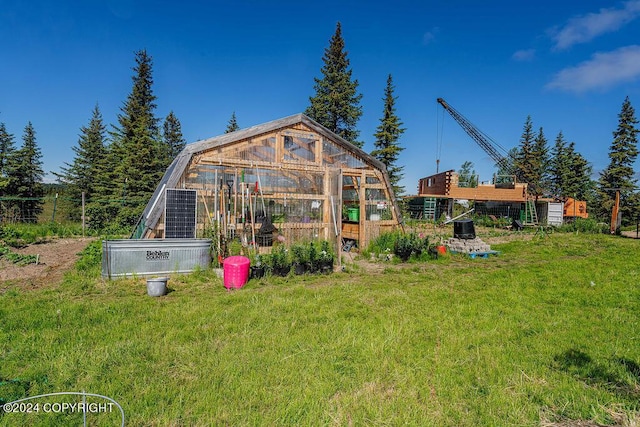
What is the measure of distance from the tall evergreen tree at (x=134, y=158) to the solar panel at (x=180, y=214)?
429 inches

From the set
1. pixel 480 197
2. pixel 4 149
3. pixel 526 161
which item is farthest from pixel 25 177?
pixel 526 161

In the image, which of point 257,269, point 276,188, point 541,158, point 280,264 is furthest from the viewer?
point 541,158

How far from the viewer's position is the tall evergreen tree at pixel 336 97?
25.0 m

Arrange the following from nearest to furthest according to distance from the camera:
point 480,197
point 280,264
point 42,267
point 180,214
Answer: point 280,264
point 42,267
point 180,214
point 480,197

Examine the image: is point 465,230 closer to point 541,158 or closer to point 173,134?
point 173,134

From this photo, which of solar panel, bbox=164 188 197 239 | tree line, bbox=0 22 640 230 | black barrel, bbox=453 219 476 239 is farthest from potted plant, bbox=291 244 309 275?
tree line, bbox=0 22 640 230

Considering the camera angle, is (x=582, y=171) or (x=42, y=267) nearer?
(x=42, y=267)

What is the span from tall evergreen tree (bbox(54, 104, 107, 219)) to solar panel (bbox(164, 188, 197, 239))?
72.8 feet

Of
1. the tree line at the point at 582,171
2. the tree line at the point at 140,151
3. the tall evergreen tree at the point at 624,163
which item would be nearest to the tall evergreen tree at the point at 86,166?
the tree line at the point at 140,151

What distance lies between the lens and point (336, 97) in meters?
24.8

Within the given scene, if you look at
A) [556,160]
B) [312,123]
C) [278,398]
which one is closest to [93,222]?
[312,123]

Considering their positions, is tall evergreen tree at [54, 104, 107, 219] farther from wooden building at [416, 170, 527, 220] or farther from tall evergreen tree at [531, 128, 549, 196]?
tall evergreen tree at [531, 128, 549, 196]

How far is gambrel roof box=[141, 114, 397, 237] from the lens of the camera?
840 centimetres

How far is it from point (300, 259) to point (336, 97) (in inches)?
783
